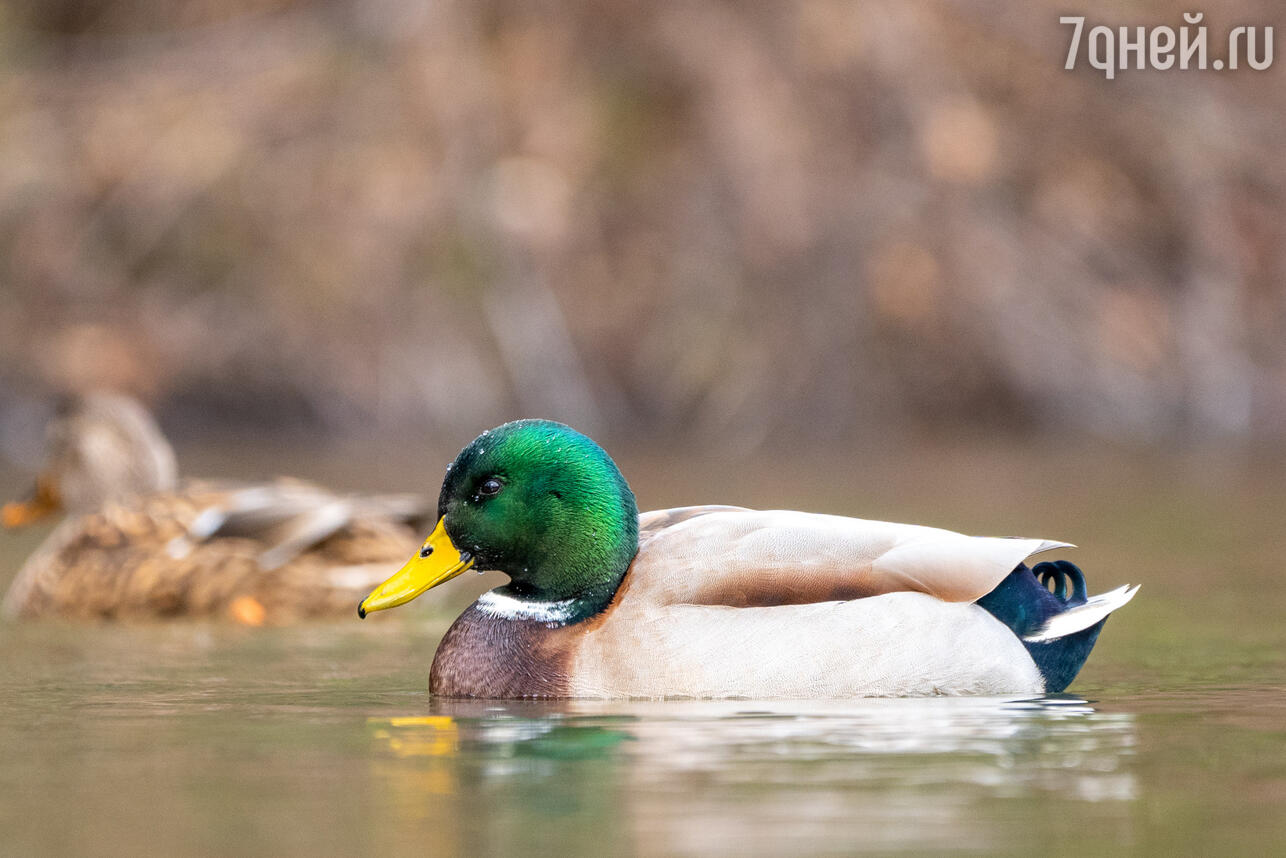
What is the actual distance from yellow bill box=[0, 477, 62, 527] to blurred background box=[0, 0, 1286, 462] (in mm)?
7919

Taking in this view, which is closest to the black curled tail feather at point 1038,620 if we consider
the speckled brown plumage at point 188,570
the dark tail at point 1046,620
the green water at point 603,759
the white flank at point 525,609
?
the dark tail at point 1046,620

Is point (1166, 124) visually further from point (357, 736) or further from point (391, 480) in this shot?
point (357, 736)

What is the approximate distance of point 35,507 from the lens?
398 inches

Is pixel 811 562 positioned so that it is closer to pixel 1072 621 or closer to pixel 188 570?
pixel 1072 621

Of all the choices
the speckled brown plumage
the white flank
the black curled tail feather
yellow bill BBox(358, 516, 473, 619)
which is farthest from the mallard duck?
the black curled tail feather

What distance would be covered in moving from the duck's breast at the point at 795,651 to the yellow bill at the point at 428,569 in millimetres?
504

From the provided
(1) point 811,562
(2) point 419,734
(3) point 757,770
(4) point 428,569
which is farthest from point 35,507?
(3) point 757,770

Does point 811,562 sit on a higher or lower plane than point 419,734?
higher

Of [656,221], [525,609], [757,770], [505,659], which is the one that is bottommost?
[757,770]

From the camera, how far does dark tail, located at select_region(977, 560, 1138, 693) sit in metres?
6.33

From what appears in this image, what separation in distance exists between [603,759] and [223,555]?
13.5 ft

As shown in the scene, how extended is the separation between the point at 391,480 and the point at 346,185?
4.43 metres

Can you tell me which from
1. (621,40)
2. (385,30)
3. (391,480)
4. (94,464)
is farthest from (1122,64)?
(94,464)

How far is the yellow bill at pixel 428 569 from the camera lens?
6.32 metres
